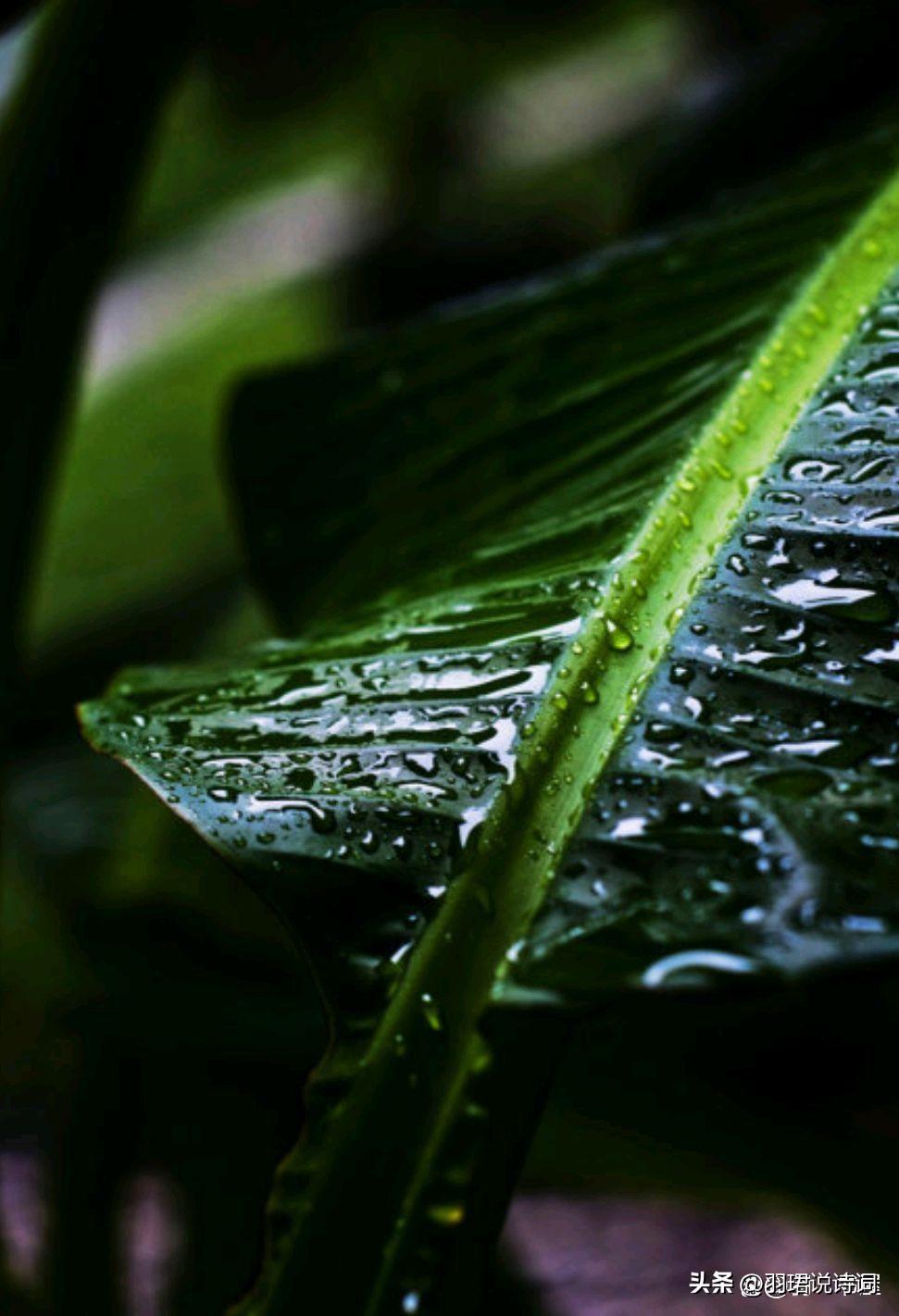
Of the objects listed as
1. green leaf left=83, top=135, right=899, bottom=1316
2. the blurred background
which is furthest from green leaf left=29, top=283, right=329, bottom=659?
green leaf left=83, top=135, right=899, bottom=1316

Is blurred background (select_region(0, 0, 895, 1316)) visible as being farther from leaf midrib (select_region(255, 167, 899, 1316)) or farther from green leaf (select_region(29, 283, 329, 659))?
leaf midrib (select_region(255, 167, 899, 1316))

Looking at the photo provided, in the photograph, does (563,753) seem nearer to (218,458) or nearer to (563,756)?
(563,756)

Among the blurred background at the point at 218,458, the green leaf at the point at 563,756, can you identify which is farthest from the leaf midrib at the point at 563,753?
the blurred background at the point at 218,458

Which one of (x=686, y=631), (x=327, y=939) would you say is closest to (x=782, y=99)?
(x=686, y=631)

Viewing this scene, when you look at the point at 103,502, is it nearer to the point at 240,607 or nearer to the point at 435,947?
the point at 240,607

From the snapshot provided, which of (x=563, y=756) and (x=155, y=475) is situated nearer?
(x=563, y=756)

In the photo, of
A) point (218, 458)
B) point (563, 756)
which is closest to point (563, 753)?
point (563, 756)

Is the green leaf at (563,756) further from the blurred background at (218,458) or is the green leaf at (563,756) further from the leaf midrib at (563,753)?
the blurred background at (218,458)

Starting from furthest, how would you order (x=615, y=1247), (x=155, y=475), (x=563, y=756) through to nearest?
1. (x=155, y=475)
2. (x=615, y=1247)
3. (x=563, y=756)
